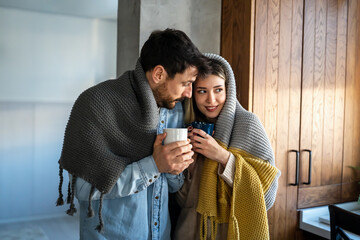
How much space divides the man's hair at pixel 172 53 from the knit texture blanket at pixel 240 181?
7.4 inches

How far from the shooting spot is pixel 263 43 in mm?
1783

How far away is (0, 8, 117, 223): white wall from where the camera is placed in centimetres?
379

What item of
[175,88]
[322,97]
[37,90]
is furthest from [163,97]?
[37,90]

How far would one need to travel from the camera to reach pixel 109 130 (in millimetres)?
1129

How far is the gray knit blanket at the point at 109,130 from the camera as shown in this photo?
1.11 m

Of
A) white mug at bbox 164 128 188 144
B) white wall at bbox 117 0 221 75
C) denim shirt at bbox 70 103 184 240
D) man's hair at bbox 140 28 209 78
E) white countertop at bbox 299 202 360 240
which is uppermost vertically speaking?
white wall at bbox 117 0 221 75

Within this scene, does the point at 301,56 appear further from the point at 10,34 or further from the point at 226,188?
the point at 10,34

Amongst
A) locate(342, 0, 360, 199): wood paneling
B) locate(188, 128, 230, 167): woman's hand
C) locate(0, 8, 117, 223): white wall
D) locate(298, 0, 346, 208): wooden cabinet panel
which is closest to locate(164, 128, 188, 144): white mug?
locate(188, 128, 230, 167): woman's hand

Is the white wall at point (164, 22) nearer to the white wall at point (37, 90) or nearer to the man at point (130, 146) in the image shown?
the man at point (130, 146)

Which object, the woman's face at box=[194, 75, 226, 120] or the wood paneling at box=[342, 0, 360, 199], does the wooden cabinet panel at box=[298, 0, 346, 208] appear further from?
the woman's face at box=[194, 75, 226, 120]

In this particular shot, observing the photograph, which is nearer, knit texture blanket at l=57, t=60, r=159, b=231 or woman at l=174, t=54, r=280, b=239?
knit texture blanket at l=57, t=60, r=159, b=231

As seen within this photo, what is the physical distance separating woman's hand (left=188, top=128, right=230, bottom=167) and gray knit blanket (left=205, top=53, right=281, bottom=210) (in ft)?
0.27

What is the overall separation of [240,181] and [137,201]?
1.26ft

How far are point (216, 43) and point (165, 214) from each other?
3.28 feet
